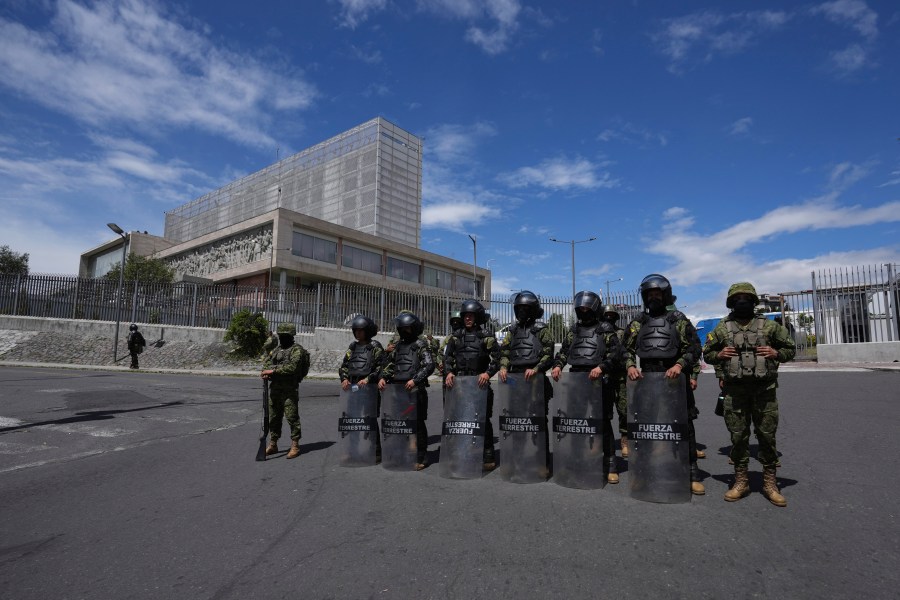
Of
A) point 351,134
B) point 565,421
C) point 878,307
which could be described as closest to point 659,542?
point 565,421

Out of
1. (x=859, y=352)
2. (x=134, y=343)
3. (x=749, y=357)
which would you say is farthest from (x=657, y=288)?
(x=134, y=343)

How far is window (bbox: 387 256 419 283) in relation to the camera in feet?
169

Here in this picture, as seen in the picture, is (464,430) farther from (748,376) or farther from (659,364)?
(748,376)

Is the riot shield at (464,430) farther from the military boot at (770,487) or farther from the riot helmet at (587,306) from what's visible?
the military boot at (770,487)

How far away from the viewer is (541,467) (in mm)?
5180

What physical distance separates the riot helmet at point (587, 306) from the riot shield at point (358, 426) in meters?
2.67

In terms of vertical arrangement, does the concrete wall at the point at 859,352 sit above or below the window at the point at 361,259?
below

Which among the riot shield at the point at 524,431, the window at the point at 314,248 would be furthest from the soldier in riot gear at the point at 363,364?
the window at the point at 314,248

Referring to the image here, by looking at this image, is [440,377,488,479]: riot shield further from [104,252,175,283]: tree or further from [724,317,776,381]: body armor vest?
[104,252,175,283]: tree

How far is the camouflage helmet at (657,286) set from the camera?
4.98m

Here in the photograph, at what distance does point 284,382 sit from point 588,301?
413 centimetres

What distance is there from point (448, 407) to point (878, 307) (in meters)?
18.6

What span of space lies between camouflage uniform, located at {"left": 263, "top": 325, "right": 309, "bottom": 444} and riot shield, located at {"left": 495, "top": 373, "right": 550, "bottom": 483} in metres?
2.97

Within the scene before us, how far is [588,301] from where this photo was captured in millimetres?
5441
